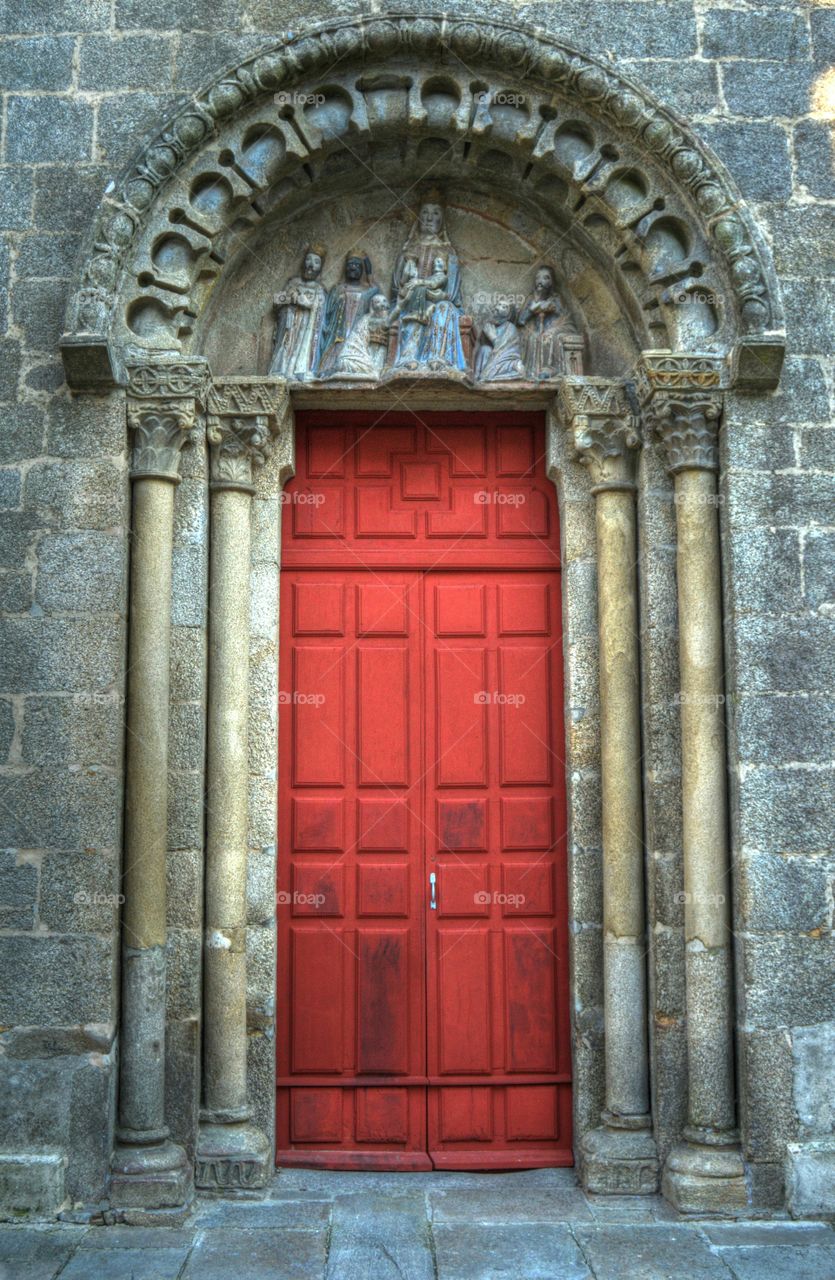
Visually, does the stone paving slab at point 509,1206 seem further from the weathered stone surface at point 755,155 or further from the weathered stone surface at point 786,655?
the weathered stone surface at point 755,155

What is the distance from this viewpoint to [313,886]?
5.43 metres

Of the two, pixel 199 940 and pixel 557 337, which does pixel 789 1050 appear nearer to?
pixel 199 940

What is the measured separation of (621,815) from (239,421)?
91.9 inches

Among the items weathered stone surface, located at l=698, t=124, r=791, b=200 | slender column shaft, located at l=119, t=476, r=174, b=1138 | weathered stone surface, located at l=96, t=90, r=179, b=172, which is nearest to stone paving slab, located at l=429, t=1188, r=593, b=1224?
slender column shaft, located at l=119, t=476, r=174, b=1138

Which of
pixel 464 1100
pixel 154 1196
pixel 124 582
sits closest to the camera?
pixel 154 1196

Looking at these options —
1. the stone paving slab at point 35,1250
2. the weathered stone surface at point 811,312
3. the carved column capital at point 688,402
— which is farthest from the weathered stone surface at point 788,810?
the stone paving slab at point 35,1250

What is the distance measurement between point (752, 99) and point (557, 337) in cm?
127

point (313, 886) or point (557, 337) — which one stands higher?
point (557, 337)

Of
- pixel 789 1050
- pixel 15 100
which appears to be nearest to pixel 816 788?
pixel 789 1050

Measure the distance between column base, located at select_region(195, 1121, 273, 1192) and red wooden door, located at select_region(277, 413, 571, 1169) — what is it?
12.6 inches


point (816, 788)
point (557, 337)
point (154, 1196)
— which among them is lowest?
point (154, 1196)

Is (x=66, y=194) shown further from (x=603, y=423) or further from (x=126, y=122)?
(x=603, y=423)


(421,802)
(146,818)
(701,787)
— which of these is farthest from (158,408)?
(701,787)

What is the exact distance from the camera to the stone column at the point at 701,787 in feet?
15.9
